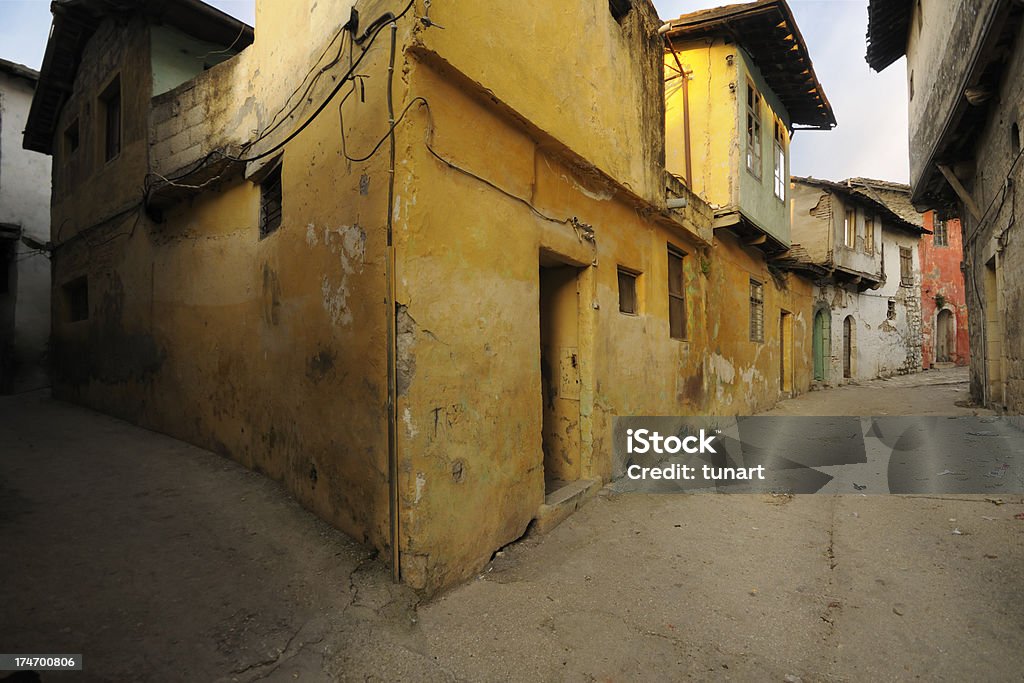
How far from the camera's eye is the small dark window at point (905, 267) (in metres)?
20.3

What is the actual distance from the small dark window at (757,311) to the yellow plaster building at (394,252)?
380 cm

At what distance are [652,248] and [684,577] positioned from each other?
4.43m

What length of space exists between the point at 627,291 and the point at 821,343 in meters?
13.5

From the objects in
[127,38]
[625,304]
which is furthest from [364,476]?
[127,38]

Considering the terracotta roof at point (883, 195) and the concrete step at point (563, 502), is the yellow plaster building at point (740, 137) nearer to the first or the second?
the concrete step at point (563, 502)

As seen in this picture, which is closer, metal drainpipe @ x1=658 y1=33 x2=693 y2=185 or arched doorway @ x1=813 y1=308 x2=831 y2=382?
metal drainpipe @ x1=658 y1=33 x2=693 y2=185

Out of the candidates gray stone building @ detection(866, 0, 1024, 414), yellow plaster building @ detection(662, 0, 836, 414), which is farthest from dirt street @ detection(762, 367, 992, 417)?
yellow plaster building @ detection(662, 0, 836, 414)

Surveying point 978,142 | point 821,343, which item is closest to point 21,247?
point 978,142

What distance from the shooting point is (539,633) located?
289 centimetres

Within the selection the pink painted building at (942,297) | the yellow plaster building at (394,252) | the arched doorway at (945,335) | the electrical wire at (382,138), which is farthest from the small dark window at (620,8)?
the arched doorway at (945,335)

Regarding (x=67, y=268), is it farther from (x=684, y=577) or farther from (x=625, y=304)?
(x=684, y=577)

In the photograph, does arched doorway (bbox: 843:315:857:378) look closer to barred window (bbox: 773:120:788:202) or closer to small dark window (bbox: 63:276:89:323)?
barred window (bbox: 773:120:788:202)

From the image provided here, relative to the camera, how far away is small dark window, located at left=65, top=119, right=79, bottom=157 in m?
8.83

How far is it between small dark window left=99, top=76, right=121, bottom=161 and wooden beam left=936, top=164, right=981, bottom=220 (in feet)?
44.0
